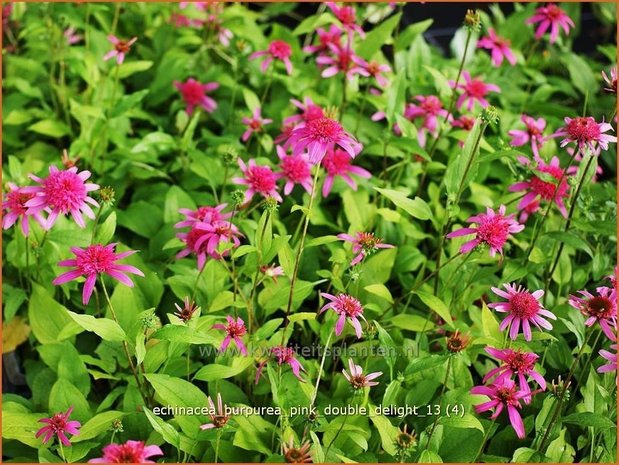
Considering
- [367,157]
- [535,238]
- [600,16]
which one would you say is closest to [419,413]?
[535,238]

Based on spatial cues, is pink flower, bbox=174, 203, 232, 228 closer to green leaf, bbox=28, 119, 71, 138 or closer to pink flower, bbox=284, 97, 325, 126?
pink flower, bbox=284, 97, 325, 126

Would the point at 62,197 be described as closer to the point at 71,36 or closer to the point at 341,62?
the point at 341,62

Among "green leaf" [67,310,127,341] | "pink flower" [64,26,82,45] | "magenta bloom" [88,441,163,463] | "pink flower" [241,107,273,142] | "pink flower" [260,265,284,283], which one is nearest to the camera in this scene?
"magenta bloom" [88,441,163,463]

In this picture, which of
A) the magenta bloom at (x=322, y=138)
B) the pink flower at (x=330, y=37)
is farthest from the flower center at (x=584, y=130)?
the pink flower at (x=330, y=37)

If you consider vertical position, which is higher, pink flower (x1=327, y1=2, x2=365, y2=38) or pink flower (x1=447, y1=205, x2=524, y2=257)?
pink flower (x1=327, y1=2, x2=365, y2=38)

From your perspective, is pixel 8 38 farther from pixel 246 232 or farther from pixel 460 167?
pixel 460 167

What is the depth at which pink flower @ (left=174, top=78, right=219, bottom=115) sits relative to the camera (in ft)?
6.03

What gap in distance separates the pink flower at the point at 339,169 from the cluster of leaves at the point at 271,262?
6 cm

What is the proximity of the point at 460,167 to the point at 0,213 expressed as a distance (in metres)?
0.74

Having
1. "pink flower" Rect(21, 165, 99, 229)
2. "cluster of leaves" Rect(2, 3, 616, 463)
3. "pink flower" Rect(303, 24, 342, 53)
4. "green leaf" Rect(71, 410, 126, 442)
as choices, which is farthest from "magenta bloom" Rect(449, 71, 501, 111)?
"green leaf" Rect(71, 410, 126, 442)

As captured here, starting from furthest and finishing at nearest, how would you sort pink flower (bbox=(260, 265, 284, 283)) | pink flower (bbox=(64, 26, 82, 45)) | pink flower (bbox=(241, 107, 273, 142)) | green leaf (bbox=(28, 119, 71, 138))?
pink flower (bbox=(64, 26, 82, 45)), green leaf (bbox=(28, 119, 71, 138)), pink flower (bbox=(241, 107, 273, 142)), pink flower (bbox=(260, 265, 284, 283))

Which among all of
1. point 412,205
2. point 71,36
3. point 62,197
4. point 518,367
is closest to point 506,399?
point 518,367

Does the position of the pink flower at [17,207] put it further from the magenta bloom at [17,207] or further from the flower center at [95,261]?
the flower center at [95,261]

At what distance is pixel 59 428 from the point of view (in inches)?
45.9
